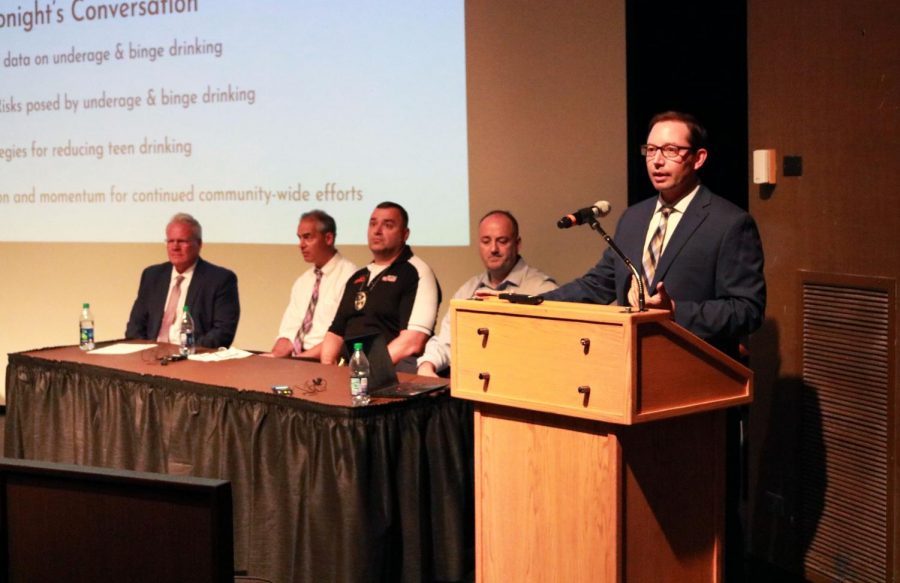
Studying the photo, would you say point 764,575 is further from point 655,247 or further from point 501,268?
point 501,268

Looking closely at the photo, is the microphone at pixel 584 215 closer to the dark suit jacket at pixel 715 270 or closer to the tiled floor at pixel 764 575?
the dark suit jacket at pixel 715 270

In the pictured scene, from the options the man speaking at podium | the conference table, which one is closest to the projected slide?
the conference table

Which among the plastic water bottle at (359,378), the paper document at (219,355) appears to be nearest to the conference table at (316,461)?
the plastic water bottle at (359,378)

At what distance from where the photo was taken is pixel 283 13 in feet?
19.5

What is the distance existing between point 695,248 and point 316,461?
1.40 metres

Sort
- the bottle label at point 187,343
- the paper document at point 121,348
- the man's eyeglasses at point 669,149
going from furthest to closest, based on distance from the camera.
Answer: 1. the paper document at point 121,348
2. the bottle label at point 187,343
3. the man's eyeglasses at point 669,149

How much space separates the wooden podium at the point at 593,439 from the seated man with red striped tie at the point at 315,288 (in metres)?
2.61

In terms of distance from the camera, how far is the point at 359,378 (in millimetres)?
3598

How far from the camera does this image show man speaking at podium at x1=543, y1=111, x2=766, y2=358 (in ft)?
9.53

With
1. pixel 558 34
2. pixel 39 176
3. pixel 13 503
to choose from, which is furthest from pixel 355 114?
pixel 13 503

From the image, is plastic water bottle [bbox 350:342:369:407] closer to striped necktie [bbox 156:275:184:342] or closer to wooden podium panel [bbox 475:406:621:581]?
wooden podium panel [bbox 475:406:621:581]

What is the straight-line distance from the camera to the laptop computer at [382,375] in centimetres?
366

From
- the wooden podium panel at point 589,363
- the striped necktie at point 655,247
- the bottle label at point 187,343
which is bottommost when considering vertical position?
the bottle label at point 187,343

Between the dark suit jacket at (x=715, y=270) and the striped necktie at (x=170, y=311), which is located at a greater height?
the dark suit jacket at (x=715, y=270)
